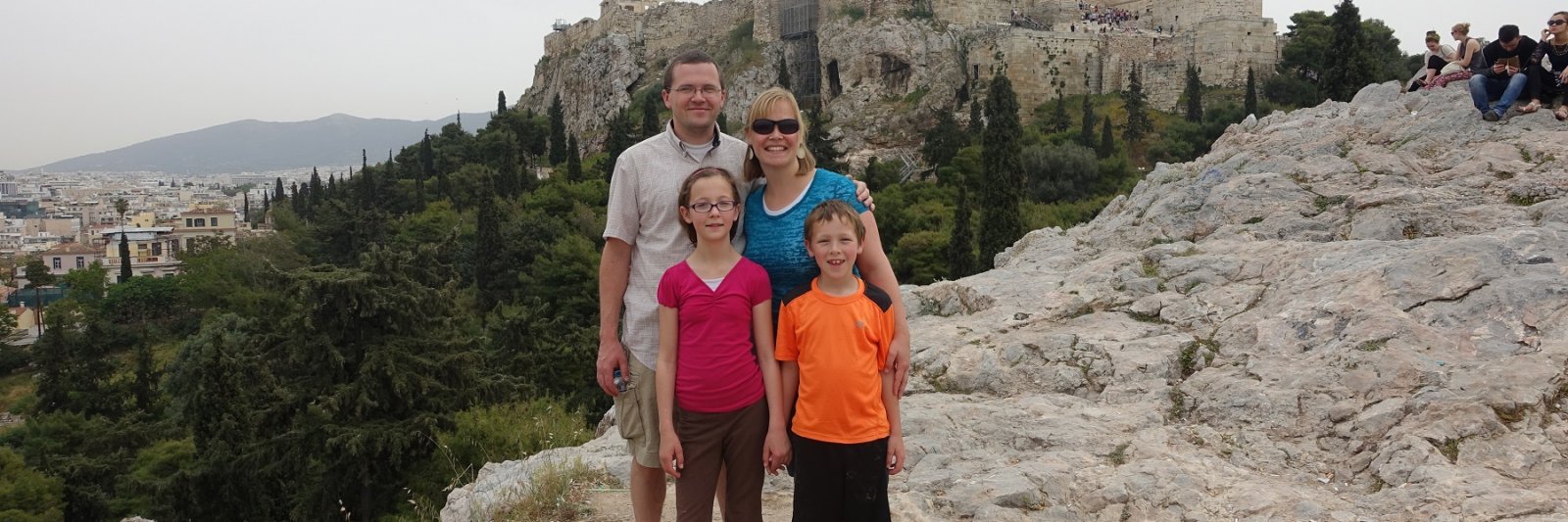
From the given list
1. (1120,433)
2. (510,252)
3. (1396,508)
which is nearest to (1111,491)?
(1120,433)

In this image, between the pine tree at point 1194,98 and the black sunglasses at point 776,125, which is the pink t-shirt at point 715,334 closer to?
the black sunglasses at point 776,125

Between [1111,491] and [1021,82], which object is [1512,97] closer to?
[1111,491]

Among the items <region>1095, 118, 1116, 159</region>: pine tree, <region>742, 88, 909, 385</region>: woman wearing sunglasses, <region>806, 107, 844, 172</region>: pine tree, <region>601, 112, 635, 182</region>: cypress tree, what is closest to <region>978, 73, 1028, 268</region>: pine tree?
<region>806, 107, 844, 172</region>: pine tree

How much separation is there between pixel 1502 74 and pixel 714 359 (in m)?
6.10

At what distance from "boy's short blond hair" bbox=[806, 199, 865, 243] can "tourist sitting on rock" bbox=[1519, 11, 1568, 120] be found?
5.50 meters

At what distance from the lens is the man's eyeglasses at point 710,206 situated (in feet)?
10.2

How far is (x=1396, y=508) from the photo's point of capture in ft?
11.2

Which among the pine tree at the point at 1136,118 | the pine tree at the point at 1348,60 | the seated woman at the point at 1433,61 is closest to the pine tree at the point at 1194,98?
the pine tree at the point at 1136,118

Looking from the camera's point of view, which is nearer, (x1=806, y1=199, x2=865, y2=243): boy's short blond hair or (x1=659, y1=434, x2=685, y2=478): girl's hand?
(x1=806, y1=199, x2=865, y2=243): boy's short blond hair

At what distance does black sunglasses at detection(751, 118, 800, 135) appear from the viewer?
3.12m

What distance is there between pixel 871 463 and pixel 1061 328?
2705 millimetres

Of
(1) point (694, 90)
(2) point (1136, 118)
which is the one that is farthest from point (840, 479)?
(2) point (1136, 118)

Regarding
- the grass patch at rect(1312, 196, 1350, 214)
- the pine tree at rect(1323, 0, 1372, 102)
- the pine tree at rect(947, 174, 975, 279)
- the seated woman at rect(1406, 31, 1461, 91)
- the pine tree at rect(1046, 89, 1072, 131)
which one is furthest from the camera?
the pine tree at rect(1046, 89, 1072, 131)

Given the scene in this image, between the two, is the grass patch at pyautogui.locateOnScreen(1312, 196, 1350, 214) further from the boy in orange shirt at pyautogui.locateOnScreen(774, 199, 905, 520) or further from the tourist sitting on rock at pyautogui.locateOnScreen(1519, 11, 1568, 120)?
the boy in orange shirt at pyautogui.locateOnScreen(774, 199, 905, 520)
